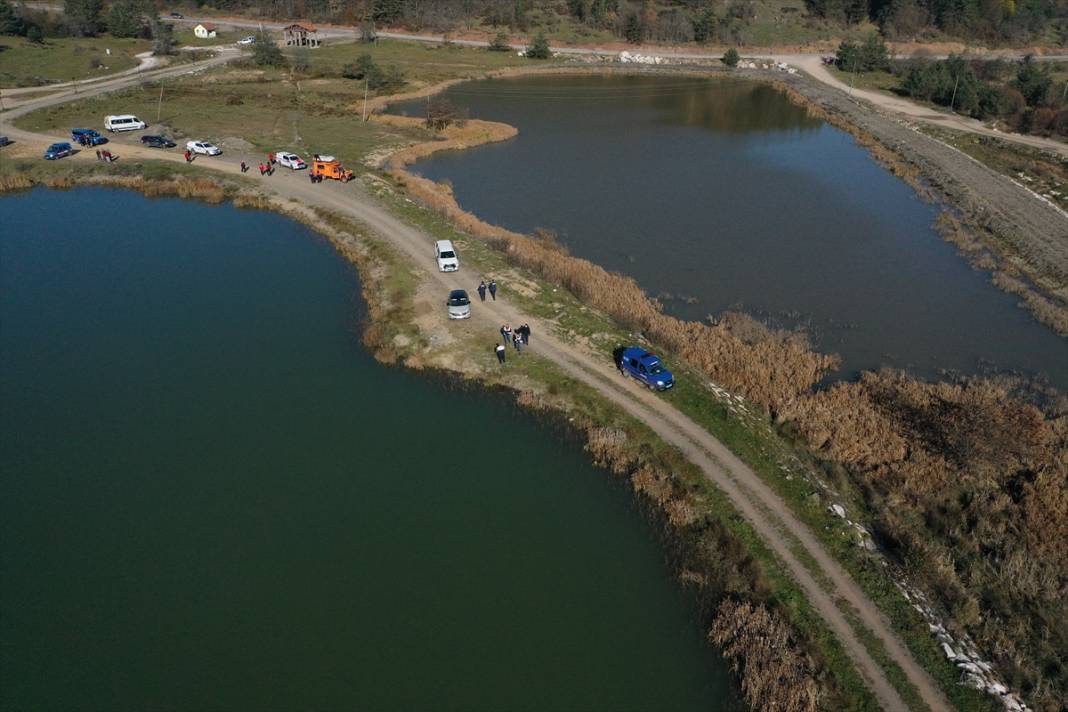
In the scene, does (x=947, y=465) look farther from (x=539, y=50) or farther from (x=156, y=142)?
(x=539, y=50)

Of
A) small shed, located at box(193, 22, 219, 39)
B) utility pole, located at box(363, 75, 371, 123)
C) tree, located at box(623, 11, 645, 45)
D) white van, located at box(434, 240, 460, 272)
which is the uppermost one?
tree, located at box(623, 11, 645, 45)

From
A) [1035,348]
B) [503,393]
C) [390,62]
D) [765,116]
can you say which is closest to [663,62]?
[765,116]

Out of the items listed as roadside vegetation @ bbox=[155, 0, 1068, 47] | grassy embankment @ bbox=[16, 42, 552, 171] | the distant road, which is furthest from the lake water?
roadside vegetation @ bbox=[155, 0, 1068, 47]

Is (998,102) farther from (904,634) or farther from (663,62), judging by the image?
(904,634)

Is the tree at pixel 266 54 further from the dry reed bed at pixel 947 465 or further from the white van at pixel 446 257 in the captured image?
the dry reed bed at pixel 947 465

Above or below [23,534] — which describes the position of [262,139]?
above

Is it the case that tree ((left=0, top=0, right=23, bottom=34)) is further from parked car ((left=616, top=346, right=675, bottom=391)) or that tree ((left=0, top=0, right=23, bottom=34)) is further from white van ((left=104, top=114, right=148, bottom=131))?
parked car ((left=616, top=346, right=675, bottom=391))

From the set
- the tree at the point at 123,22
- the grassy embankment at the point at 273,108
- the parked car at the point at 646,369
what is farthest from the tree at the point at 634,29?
the parked car at the point at 646,369
